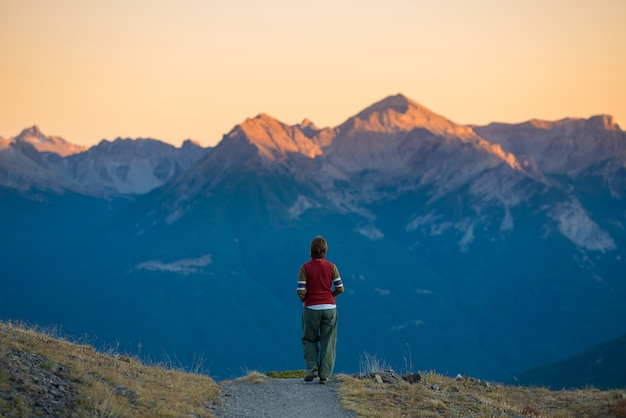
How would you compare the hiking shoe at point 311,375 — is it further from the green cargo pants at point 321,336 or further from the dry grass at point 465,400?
the dry grass at point 465,400

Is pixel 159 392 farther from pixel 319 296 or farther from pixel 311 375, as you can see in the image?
pixel 311 375

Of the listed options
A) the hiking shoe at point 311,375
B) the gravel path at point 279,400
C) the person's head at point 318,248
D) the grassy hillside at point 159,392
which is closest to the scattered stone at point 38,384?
the grassy hillside at point 159,392

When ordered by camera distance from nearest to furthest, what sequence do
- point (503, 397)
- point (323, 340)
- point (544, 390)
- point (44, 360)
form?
point (44, 360), point (323, 340), point (503, 397), point (544, 390)

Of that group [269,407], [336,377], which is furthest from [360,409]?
[336,377]

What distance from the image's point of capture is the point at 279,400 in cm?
2272

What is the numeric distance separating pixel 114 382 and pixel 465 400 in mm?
10602

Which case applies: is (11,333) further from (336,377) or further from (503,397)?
(503,397)

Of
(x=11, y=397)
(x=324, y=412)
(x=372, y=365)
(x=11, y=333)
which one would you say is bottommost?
(x=11, y=397)

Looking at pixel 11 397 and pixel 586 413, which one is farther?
pixel 586 413

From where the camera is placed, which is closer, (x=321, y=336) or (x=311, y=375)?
(x=321, y=336)

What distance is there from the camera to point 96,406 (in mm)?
17594

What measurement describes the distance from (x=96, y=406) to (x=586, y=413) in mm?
17529

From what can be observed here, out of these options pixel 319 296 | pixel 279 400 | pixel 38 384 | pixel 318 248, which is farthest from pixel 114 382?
pixel 318 248

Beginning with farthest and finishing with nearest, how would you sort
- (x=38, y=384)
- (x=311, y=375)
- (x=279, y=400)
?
(x=311, y=375) → (x=279, y=400) → (x=38, y=384)
